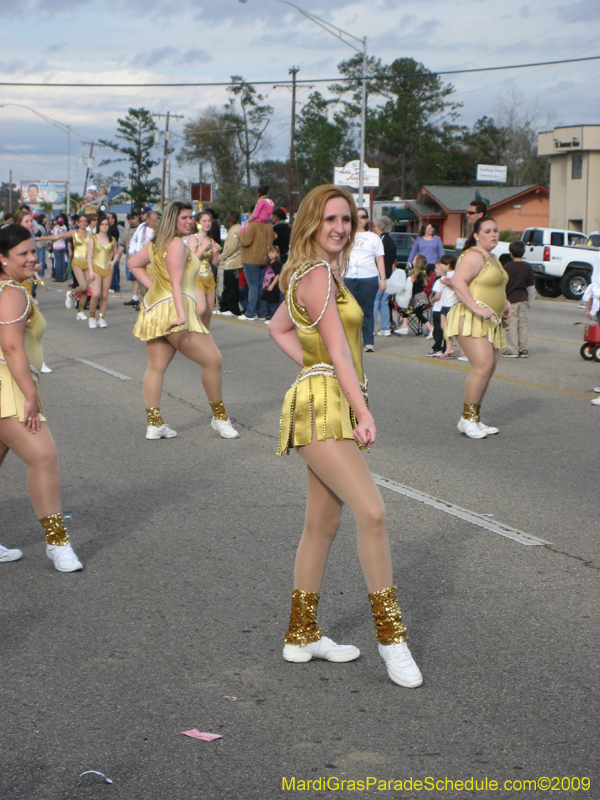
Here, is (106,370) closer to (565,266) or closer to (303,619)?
(303,619)

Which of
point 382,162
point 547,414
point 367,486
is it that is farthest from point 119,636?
point 382,162

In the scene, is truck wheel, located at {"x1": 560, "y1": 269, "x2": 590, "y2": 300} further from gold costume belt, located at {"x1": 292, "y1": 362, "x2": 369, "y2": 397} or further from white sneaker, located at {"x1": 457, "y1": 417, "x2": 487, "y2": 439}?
gold costume belt, located at {"x1": 292, "y1": 362, "x2": 369, "y2": 397}

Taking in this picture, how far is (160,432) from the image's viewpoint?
8.59 m

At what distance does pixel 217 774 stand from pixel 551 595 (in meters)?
2.25

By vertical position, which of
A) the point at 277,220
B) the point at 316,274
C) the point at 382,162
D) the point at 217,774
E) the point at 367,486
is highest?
the point at 382,162

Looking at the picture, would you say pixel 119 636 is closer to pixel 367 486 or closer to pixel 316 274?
pixel 367 486

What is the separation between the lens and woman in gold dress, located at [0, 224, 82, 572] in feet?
16.1

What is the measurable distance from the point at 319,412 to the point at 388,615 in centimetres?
84

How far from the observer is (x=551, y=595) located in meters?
4.76

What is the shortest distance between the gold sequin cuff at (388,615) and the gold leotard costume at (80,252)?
1661cm

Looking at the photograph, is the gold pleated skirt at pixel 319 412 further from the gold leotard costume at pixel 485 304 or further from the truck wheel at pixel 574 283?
the truck wheel at pixel 574 283

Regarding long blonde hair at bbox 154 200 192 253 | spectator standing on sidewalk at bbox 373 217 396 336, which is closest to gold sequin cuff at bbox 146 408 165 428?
long blonde hair at bbox 154 200 192 253

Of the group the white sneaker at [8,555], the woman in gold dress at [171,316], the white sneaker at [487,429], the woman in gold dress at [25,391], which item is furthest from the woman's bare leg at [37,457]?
the white sneaker at [487,429]

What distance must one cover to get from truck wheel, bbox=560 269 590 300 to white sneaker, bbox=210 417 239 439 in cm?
2144
